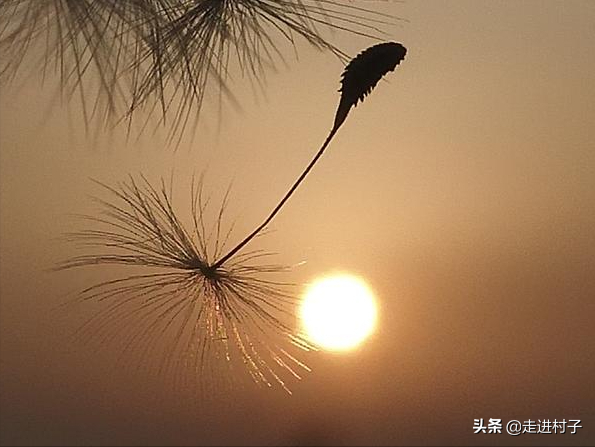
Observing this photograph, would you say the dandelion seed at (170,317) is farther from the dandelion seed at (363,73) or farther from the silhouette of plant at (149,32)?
the dandelion seed at (363,73)

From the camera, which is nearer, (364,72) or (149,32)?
(364,72)

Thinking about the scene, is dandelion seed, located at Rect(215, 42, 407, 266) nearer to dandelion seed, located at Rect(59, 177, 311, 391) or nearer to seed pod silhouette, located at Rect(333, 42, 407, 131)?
seed pod silhouette, located at Rect(333, 42, 407, 131)

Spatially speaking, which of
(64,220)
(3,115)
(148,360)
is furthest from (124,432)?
(3,115)

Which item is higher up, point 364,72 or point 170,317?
point 170,317

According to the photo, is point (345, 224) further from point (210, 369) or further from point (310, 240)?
point (210, 369)

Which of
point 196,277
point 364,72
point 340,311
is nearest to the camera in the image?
point 364,72

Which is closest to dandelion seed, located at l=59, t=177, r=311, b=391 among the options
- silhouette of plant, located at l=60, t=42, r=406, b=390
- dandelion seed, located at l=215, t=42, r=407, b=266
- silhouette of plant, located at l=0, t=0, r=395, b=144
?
silhouette of plant, located at l=60, t=42, r=406, b=390

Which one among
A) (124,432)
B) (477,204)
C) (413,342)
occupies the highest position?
(477,204)

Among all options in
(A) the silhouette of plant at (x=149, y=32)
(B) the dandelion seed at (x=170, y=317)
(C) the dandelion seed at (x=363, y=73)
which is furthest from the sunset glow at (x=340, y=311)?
(C) the dandelion seed at (x=363, y=73)

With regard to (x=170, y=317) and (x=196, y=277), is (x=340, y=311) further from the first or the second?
(x=196, y=277)

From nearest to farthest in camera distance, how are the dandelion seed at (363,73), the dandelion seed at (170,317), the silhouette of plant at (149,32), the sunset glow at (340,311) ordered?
the dandelion seed at (363,73) → the silhouette of plant at (149,32) → the dandelion seed at (170,317) → the sunset glow at (340,311)

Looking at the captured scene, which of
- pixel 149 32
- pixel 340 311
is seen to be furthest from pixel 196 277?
pixel 340 311
